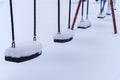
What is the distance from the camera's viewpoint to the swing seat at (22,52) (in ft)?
3.12

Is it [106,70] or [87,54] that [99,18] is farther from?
[106,70]

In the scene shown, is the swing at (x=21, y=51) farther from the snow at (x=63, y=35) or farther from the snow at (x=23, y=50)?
the snow at (x=63, y=35)

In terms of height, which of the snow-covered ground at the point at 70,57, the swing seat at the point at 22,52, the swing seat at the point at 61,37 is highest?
the swing seat at the point at 61,37

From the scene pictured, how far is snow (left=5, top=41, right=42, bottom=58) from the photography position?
95cm

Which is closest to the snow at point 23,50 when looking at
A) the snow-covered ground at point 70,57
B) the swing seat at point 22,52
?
the swing seat at point 22,52

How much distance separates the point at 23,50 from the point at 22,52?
0.05 feet

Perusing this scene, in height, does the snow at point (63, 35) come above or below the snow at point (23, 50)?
above

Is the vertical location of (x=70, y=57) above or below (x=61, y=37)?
below

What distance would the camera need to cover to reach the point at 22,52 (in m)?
0.97

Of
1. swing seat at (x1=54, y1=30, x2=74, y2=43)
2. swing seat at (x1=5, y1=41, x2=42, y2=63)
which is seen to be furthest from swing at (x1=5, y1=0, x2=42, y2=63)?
swing seat at (x1=54, y1=30, x2=74, y2=43)

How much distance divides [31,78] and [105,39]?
87 cm

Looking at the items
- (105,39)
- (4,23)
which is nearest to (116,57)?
(105,39)

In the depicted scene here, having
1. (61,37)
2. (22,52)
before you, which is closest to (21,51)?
(22,52)

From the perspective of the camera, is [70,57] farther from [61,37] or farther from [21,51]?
[21,51]
